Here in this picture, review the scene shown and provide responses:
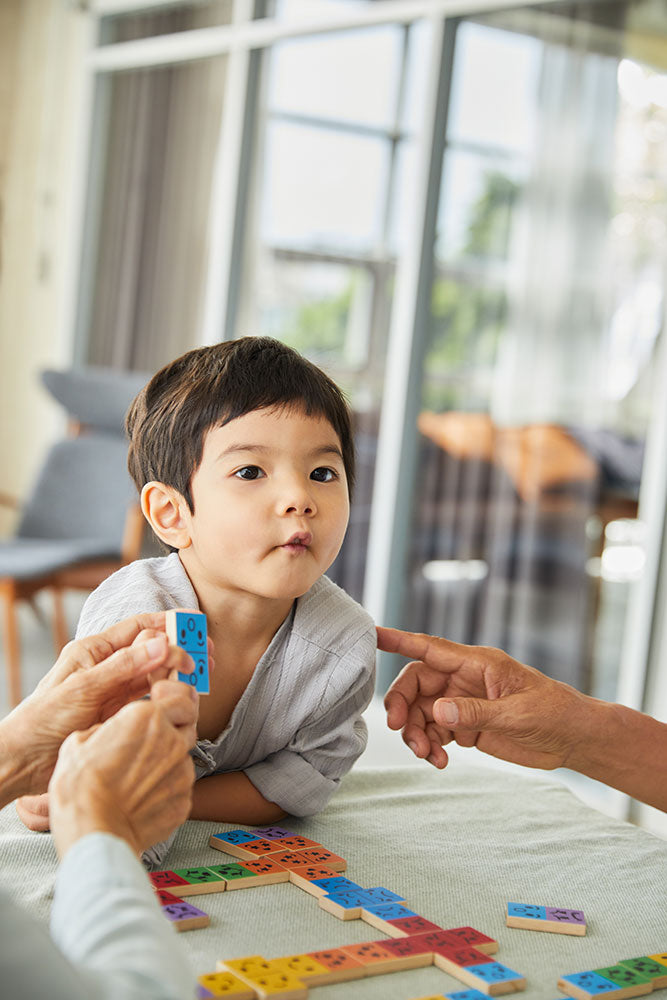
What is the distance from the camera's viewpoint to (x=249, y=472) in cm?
138

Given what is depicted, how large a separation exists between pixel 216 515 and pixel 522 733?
17.9 inches

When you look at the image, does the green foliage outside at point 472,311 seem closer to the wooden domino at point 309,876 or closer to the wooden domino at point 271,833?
the wooden domino at point 271,833

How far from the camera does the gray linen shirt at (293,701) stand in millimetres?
1414

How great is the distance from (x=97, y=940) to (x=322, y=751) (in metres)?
0.68

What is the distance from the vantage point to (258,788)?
142 cm

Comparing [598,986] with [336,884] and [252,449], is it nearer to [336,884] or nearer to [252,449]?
[336,884]

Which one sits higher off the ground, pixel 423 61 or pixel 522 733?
pixel 423 61

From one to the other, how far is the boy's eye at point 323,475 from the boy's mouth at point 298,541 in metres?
0.09

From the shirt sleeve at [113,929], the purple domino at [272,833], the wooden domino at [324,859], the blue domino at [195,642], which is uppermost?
the blue domino at [195,642]

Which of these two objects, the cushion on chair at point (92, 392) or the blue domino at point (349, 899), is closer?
the blue domino at point (349, 899)

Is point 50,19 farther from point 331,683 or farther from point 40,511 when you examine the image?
point 331,683

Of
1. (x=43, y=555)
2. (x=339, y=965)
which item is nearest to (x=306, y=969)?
(x=339, y=965)

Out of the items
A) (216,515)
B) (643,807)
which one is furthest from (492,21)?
(216,515)

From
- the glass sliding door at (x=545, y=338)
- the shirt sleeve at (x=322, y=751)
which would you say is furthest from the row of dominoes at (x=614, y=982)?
the glass sliding door at (x=545, y=338)
